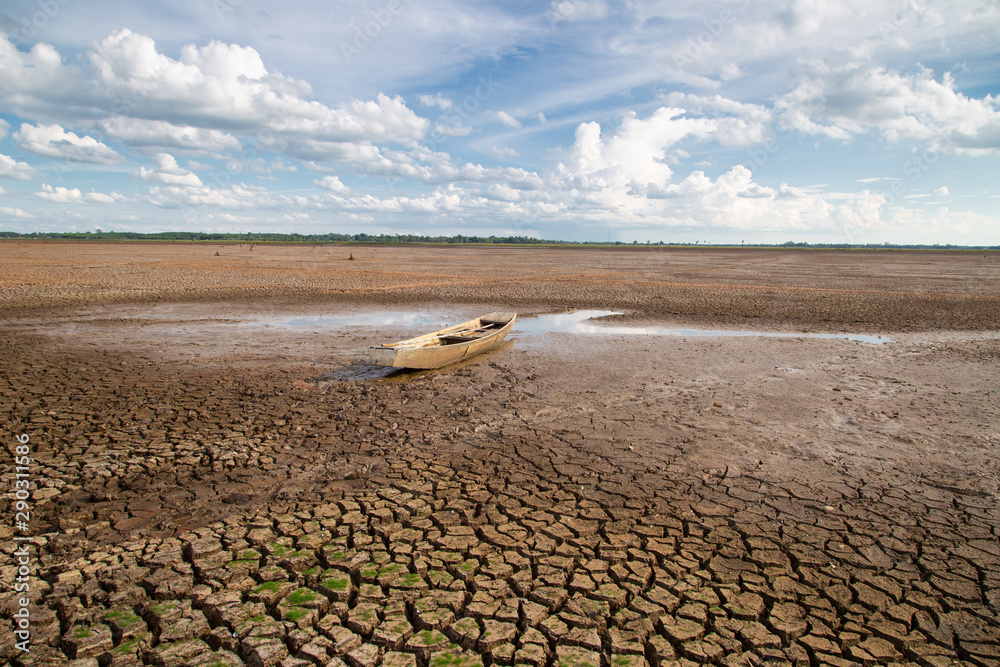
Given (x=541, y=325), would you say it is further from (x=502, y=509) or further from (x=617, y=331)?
(x=502, y=509)

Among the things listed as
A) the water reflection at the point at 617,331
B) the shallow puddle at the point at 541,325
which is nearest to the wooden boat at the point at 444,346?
the shallow puddle at the point at 541,325

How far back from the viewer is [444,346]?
1092 cm

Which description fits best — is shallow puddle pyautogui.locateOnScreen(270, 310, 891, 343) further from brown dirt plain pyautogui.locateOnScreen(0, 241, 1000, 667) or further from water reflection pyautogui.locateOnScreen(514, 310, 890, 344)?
brown dirt plain pyautogui.locateOnScreen(0, 241, 1000, 667)

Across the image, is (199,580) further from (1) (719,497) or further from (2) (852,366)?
(2) (852,366)

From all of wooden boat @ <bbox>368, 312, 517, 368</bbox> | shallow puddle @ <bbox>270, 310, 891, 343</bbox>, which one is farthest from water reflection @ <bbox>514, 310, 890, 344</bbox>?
wooden boat @ <bbox>368, 312, 517, 368</bbox>

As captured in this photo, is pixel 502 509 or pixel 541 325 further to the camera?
pixel 541 325

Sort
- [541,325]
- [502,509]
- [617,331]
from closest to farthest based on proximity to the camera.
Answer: [502,509] < [617,331] < [541,325]

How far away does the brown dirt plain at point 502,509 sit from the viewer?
140 inches

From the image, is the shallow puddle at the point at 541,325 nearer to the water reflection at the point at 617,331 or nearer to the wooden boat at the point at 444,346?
the water reflection at the point at 617,331

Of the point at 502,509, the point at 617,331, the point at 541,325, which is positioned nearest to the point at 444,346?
the point at 502,509

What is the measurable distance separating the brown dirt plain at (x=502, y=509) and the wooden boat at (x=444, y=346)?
430mm

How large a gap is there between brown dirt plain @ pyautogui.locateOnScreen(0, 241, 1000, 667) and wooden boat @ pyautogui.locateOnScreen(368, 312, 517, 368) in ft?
1.41

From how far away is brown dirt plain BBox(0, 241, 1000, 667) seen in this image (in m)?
3.57

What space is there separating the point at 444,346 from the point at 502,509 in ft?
19.8
